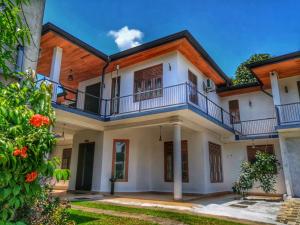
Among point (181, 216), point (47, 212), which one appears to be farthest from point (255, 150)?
point (47, 212)

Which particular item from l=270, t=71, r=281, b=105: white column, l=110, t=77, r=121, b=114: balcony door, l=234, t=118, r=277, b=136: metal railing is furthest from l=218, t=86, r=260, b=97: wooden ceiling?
A: l=110, t=77, r=121, b=114: balcony door

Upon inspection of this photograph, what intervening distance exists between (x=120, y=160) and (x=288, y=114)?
29.4ft

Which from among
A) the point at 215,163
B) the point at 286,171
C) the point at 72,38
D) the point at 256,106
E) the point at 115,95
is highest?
the point at 72,38

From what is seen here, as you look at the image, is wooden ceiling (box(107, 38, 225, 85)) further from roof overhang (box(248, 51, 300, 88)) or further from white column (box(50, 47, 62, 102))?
white column (box(50, 47, 62, 102))

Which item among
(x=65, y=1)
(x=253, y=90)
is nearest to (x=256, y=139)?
(x=253, y=90)

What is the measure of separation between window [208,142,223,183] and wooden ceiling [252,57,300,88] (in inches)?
180

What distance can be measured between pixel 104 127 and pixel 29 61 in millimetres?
7633

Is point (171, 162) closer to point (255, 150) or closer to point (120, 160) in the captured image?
point (120, 160)

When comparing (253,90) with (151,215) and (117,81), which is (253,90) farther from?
(151,215)

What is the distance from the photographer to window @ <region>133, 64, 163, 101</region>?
1110 cm

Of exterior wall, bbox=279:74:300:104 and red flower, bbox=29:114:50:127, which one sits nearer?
red flower, bbox=29:114:50:127

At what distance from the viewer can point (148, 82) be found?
37.6 feet

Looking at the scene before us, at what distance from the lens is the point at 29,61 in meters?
4.66

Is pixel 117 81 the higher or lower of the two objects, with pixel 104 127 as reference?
higher
